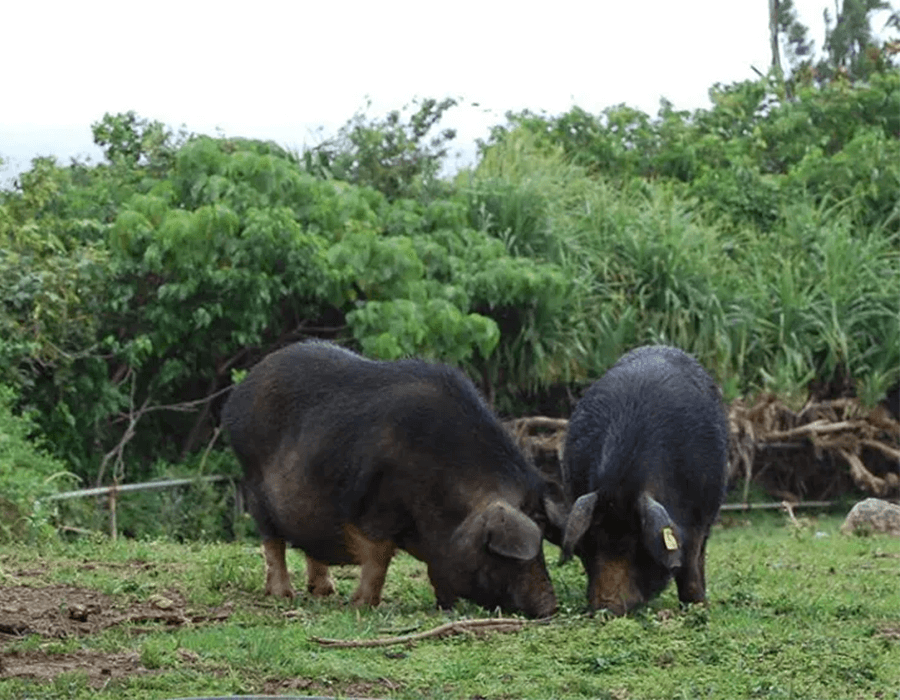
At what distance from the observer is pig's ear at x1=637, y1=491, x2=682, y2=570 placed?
8.66 m

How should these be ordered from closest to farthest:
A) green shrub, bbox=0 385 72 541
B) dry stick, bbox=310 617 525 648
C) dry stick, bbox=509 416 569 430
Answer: dry stick, bbox=310 617 525 648, green shrub, bbox=0 385 72 541, dry stick, bbox=509 416 569 430

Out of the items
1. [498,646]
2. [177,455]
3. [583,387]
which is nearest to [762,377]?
[583,387]

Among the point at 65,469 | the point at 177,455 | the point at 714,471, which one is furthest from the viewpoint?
the point at 177,455

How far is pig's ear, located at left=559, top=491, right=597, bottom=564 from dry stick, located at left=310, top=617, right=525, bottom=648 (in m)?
0.50

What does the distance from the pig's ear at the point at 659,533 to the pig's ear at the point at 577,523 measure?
0.27 metres

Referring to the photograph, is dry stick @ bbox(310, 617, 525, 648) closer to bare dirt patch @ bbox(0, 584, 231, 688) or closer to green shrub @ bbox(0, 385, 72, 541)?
bare dirt patch @ bbox(0, 584, 231, 688)

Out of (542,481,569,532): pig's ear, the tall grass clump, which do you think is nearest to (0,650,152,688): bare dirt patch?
(542,481,569,532): pig's ear

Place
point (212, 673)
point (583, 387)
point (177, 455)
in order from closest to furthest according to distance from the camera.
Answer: point (212, 673) < point (177, 455) < point (583, 387)

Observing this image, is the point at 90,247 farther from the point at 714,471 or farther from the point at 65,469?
the point at 714,471

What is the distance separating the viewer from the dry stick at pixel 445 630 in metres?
7.61

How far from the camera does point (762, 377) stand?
60.9ft

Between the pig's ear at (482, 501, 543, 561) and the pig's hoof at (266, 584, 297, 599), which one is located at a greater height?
the pig's ear at (482, 501, 543, 561)

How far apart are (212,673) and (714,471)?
3.84 m

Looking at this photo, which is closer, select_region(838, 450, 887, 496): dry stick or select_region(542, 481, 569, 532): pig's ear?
select_region(542, 481, 569, 532): pig's ear
